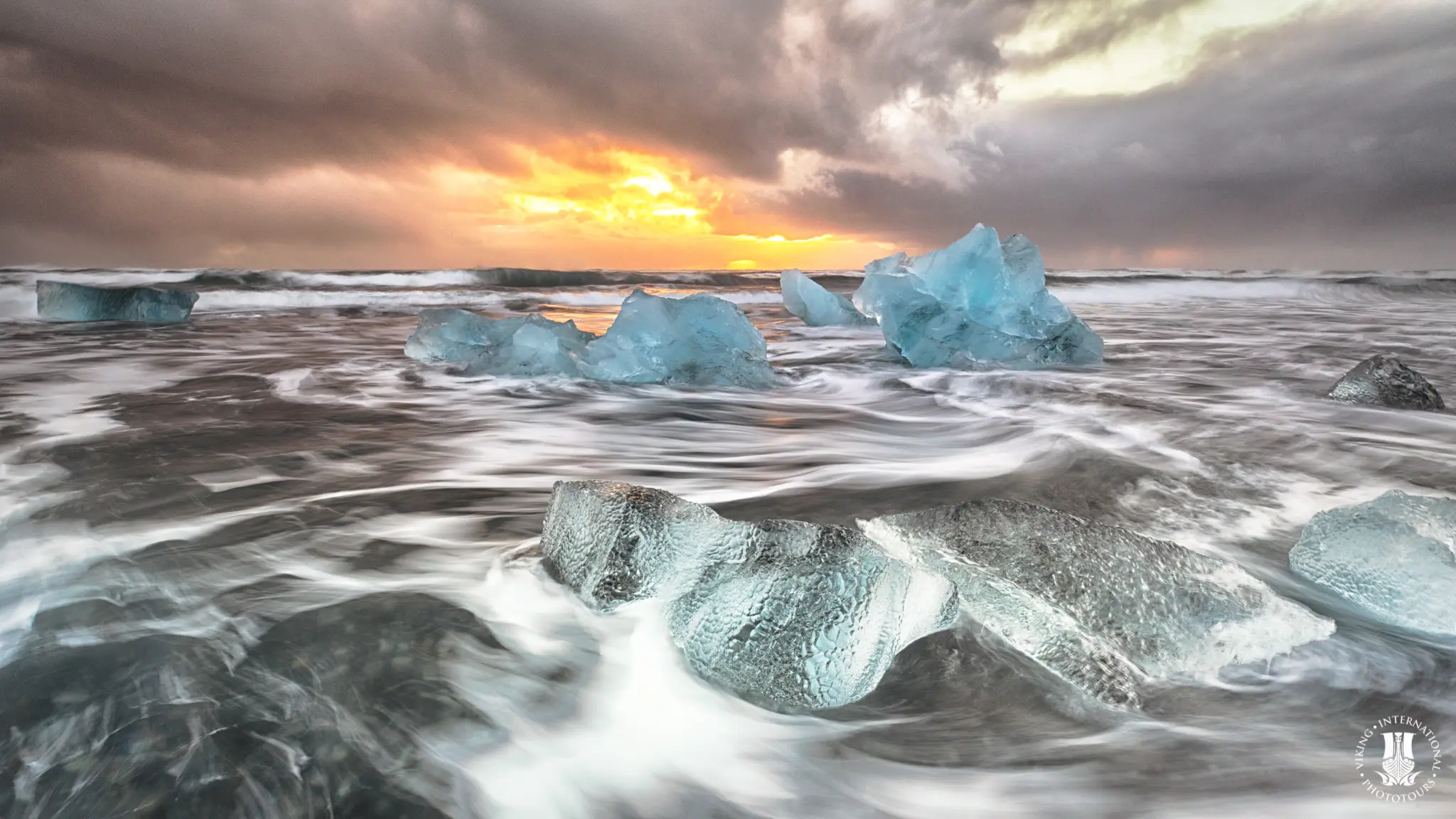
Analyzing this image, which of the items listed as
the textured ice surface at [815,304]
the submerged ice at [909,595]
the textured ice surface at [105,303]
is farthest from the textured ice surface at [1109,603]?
the textured ice surface at [105,303]

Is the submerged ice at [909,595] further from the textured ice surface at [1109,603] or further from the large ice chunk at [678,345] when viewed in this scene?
the large ice chunk at [678,345]

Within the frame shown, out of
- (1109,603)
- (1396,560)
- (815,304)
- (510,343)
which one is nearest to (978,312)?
(510,343)

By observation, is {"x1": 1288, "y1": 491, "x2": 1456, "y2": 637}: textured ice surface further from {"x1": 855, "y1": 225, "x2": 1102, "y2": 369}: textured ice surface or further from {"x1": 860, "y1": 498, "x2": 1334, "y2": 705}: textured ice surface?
A: {"x1": 855, "y1": 225, "x2": 1102, "y2": 369}: textured ice surface

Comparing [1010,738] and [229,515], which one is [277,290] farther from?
[1010,738]

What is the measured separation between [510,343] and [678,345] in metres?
1.18

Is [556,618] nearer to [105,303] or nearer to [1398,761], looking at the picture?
[1398,761]

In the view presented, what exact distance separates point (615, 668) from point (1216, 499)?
1866 mm

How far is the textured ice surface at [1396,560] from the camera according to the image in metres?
1.33

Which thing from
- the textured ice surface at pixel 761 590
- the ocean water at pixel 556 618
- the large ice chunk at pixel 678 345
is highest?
the large ice chunk at pixel 678 345

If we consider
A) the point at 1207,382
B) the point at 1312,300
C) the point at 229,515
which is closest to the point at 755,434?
the point at 229,515

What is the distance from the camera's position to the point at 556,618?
4.61 feet

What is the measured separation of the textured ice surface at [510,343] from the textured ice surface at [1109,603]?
3.54 meters

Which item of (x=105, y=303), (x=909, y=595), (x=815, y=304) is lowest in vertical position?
(x=909, y=595)

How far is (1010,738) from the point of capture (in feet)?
3.51
